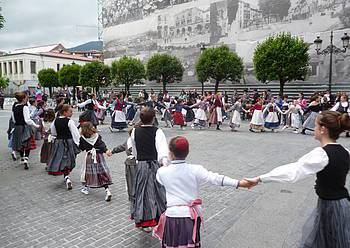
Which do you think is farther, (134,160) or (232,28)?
(232,28)

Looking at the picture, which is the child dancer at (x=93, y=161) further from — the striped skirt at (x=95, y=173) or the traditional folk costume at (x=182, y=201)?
the traditional folk costume at (x=182, y=201)

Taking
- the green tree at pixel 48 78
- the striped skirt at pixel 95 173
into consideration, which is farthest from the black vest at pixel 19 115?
the green tree at pixel 48 78

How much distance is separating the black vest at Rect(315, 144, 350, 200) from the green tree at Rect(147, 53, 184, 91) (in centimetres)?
3265

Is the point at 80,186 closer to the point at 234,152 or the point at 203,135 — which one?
the point at 234,152

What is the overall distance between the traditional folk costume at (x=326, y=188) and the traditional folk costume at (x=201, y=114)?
1356 centimetres

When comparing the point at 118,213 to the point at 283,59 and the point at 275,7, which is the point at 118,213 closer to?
the point at 283,59

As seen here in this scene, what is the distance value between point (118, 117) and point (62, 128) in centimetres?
858

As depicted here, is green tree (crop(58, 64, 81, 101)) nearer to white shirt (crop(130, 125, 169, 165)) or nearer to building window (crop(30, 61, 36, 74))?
building window (crop(30, 61, 36, 74))

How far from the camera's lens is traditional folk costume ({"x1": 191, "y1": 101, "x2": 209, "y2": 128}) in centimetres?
1646

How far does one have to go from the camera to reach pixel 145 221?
4004mm

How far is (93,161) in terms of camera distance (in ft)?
18.9

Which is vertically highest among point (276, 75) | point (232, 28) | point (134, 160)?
point (232, 28)

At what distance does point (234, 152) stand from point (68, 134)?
524cm

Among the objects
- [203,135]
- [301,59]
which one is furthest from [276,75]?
[203,135]
